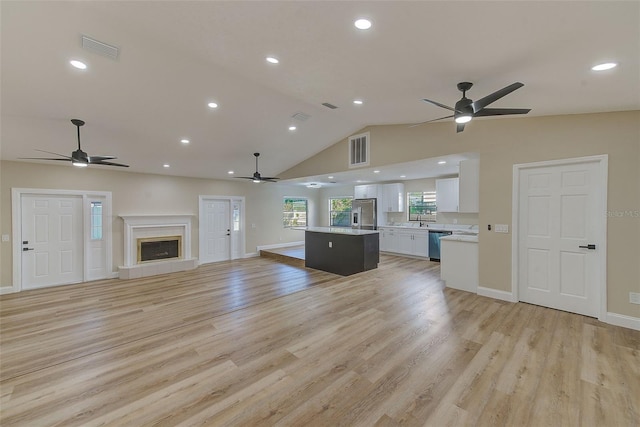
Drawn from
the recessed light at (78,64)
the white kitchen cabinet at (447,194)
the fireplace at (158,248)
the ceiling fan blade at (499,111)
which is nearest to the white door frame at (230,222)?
the fireplace at (158,248)

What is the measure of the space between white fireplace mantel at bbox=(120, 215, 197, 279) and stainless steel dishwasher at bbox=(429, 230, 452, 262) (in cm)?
632

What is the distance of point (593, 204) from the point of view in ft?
11.4

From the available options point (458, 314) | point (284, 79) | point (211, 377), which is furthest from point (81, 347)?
point (458, 314)

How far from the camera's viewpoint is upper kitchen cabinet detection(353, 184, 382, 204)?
28.8ft

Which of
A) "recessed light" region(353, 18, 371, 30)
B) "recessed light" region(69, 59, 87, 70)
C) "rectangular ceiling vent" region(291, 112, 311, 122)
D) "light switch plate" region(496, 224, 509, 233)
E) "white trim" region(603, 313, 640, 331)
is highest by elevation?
"rectangular ceiling vent" region(291, 112, 311, 122)

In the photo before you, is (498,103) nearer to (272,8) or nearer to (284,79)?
(284,79)

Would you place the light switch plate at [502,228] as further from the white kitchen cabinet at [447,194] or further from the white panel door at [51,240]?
the white panel door at [51,240]

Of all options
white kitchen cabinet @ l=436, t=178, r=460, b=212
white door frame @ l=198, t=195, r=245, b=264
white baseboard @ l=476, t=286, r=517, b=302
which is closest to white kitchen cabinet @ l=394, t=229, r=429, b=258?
white kitchen cabinet @ l=436, t=178, r=460, b=212

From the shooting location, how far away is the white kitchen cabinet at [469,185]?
4.74 metres

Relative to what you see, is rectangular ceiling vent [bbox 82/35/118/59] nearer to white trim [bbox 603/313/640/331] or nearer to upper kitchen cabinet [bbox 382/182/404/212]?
white trim [bbox 603/313/640/331]

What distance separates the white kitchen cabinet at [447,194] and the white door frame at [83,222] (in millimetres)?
8266

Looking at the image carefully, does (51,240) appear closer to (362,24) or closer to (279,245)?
(279,245)

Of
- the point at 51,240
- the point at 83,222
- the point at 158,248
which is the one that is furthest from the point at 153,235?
the point at 51,240

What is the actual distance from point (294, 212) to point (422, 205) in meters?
4.61
